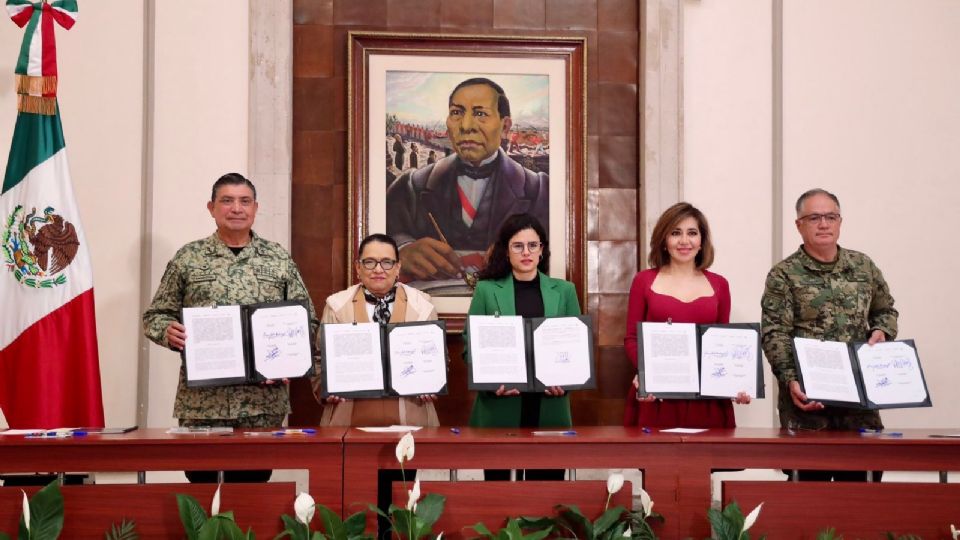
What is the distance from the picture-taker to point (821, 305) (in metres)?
3.84

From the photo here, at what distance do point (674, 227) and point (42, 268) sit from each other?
9.89 ft

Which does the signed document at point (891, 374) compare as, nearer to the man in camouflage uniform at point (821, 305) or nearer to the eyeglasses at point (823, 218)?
the man in camouflage uniform at point (821, 305)

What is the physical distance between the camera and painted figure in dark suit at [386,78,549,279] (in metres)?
5.12

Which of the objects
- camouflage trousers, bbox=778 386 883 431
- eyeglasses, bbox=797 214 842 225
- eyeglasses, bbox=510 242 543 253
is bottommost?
camouflage trousers, bbox=778 386 883 431

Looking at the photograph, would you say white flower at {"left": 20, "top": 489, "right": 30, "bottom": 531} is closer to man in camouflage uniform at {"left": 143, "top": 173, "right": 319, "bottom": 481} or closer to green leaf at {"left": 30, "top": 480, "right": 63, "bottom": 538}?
green leaf at {"left": 30, "top": 480, "right": 63, "bottom": 538}

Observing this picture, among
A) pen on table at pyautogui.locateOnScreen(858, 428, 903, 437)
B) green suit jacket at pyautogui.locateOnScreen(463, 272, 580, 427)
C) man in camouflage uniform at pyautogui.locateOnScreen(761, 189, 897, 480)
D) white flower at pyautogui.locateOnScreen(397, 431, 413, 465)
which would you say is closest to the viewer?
white flower at pyautogui.locateOnScreen(397, 431, 413, 465)

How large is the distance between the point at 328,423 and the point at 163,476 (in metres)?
1.48

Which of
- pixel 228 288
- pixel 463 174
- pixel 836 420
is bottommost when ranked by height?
pixel 836 420

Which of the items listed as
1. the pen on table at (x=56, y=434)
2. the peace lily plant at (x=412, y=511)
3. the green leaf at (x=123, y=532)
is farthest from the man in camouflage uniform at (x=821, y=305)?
the pen on table at (x=56, y=434)

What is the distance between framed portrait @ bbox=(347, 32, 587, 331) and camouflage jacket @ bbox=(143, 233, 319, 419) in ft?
3.65

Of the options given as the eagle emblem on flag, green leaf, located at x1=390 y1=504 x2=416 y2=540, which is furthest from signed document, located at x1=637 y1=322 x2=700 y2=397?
the eagle emblem on flag

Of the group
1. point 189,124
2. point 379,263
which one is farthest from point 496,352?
point 189,124

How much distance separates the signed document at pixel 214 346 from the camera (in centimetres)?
369

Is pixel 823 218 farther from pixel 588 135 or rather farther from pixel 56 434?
pixel 56 434
